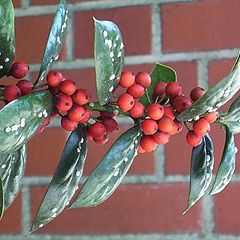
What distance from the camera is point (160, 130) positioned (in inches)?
15.6

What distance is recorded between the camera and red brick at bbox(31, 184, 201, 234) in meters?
0.85

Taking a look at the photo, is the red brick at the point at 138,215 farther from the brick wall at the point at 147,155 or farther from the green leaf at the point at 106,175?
the green leaf at the point at 106,175

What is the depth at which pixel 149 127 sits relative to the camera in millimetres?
396

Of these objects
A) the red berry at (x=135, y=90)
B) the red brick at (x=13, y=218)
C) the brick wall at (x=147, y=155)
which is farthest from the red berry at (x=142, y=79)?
the red brick at (x=13, y=218)

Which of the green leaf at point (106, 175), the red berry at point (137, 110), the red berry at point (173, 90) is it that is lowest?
the green leaf at point (106, 175)

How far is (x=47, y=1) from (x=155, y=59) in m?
0.19

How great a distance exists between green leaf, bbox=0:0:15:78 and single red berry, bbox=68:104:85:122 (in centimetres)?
6

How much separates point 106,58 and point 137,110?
51 mm

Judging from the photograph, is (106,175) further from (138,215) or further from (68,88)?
(138,215)

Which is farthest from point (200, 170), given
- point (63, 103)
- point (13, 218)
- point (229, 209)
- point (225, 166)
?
point (13, 218)

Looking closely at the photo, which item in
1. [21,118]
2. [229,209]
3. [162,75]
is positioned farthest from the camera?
[229,209]

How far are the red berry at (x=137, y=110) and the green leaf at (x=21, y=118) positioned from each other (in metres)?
0.06

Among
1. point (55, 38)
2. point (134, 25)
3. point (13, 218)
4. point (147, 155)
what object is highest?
point (55, 38)

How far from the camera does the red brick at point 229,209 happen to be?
839mm
